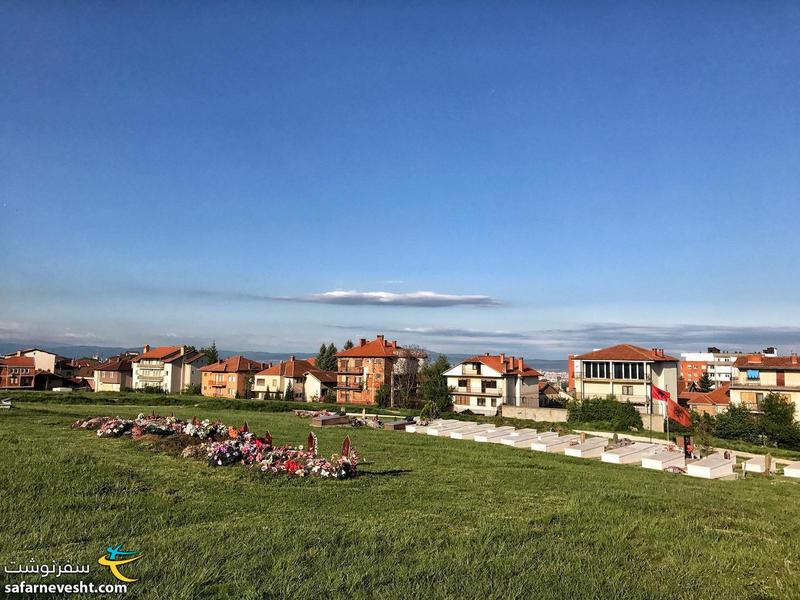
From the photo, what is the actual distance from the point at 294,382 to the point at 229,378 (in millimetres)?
11007

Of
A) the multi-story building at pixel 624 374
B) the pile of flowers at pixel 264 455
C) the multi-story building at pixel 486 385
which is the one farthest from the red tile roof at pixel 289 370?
the pile of flowers at pixel 264 455

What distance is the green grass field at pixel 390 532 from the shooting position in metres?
6.66

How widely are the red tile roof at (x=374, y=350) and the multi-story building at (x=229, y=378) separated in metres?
15.8

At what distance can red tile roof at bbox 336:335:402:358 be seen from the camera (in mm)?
75162

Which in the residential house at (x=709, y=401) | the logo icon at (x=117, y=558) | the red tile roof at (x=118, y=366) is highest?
the logo icon at (x=117, y=558)

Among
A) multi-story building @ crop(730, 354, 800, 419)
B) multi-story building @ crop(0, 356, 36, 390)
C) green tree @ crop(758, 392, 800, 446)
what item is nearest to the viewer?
green tree @ crop(758, 392, 800, 446)

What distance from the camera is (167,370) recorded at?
3398 inches

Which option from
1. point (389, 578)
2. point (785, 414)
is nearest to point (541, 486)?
point (389, 578)

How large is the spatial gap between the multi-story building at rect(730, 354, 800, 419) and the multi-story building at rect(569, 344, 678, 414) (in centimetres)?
643

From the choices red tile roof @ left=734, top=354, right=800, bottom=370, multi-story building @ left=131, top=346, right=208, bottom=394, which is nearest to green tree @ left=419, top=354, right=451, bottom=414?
red tile roof @ left=734, top=354, right=800, bottom=370

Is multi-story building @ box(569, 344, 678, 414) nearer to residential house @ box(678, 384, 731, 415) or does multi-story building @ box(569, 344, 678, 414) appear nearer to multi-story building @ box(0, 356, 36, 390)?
residential house @ box(678, 384, 731, 415)

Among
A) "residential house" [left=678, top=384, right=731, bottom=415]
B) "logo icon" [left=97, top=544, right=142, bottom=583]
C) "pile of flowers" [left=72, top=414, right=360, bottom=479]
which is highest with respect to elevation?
"logo icon" [left=97, top=544, right=142, bottom=583]

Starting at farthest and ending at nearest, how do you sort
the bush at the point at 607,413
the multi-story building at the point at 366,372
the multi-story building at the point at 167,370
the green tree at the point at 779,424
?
the multi-story building at the point at 167,370
the multi-story building at the point at 366,372
the bush at the point at 607,413
the green tree at the point at 779,424

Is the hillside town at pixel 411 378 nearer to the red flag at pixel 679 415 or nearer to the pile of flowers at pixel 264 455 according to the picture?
the red flag at pixel 679 415
